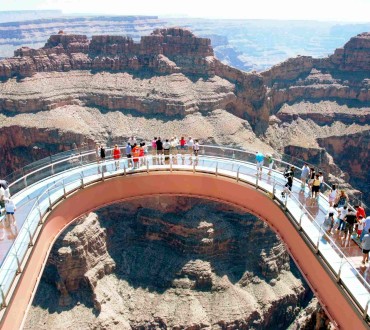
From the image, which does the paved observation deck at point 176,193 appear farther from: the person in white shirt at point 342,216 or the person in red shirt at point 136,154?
the person in white shirt at point 342,216

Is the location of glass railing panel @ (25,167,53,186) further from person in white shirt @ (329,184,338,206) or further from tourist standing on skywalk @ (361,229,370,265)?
tourist standing on skywalk @ (361,229,370,265)

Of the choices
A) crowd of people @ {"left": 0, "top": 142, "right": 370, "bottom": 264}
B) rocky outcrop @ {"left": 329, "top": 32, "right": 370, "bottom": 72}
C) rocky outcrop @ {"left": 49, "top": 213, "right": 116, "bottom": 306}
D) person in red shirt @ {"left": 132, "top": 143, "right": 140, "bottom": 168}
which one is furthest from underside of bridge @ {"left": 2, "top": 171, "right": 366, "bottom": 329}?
rocky outcrop @ {"left": 329, "top": 32, "right": 370, "bottom": 72}

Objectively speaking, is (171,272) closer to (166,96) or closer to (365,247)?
(166,96)

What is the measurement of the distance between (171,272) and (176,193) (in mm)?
27952

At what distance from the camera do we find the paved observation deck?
20.7 metres

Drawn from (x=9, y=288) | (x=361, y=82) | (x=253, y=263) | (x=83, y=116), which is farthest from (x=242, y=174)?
(x=361, y=82)

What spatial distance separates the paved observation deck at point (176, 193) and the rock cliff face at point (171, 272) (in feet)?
87.4

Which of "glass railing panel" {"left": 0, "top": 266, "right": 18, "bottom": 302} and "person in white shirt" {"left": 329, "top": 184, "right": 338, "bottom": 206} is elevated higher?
"person in white shirt" {"left": 329, "top": 184, "right": 338, "bottom": 206}

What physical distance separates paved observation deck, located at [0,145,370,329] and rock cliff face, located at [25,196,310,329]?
87.4 ft

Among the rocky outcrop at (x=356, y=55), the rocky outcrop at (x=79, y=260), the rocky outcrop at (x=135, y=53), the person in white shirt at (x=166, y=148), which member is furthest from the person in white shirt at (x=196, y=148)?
the rocky outcrop at (x=356, y=55)

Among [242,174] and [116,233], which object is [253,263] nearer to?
[116,233]

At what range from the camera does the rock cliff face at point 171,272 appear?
54156 mm

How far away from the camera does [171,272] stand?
59.0 meters

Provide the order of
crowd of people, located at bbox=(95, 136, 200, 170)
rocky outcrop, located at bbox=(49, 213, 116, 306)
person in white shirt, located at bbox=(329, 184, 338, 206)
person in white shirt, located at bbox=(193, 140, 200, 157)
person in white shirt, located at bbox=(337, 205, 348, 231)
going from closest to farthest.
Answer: person in white shirt, located at bbox=(337, 205, 348, 231) → person in white shirt, located at bbox=(329, 184, 338, 206) → crowd of people, located at bbox=(95, 136, 200, 170) → person in white shirt, located at bbox=(193, 140, 200, 157) → rocky outcrop, located at bbox=(49, 213, 116, 306)
